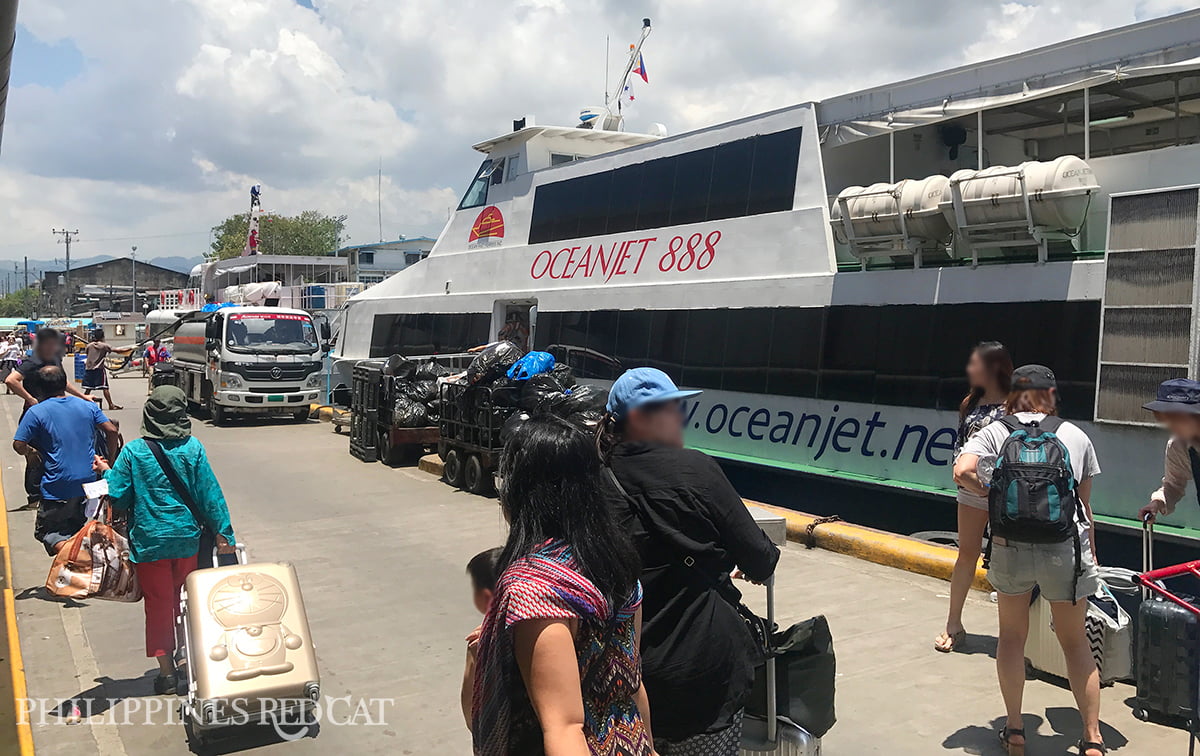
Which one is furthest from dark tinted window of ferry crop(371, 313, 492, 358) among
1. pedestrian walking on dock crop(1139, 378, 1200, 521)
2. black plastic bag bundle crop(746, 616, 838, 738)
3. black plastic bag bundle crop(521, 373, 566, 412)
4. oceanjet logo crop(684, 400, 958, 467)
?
black plastic bag bundle crop(746, 616, 838, 738)

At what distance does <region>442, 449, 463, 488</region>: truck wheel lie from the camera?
11375 mm

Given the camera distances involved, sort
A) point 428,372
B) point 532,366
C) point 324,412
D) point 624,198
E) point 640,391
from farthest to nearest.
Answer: point 324,412, point 428,372, point 624,198, point 532,366, point 640,391

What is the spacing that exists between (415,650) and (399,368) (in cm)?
767

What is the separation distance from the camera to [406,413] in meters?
12.9

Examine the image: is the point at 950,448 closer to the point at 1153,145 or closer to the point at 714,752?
the point at 1153,145

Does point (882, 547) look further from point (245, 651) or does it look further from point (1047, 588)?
point (245, 651)

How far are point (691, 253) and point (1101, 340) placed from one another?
5.04 metres

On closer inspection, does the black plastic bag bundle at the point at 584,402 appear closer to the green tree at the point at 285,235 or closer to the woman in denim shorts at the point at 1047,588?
the woman in denim shorts at the point at 1047,588

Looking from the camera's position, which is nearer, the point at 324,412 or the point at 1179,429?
the point at 1179,429

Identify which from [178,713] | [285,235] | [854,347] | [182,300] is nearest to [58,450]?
[178,713]

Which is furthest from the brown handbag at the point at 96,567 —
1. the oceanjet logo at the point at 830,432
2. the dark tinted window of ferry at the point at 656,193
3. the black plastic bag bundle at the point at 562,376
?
the dark tinted window of ferry at the point at 656,193

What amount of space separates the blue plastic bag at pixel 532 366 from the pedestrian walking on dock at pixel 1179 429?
6874 mm

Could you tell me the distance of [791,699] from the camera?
319cm

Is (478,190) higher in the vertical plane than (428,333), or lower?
higher
